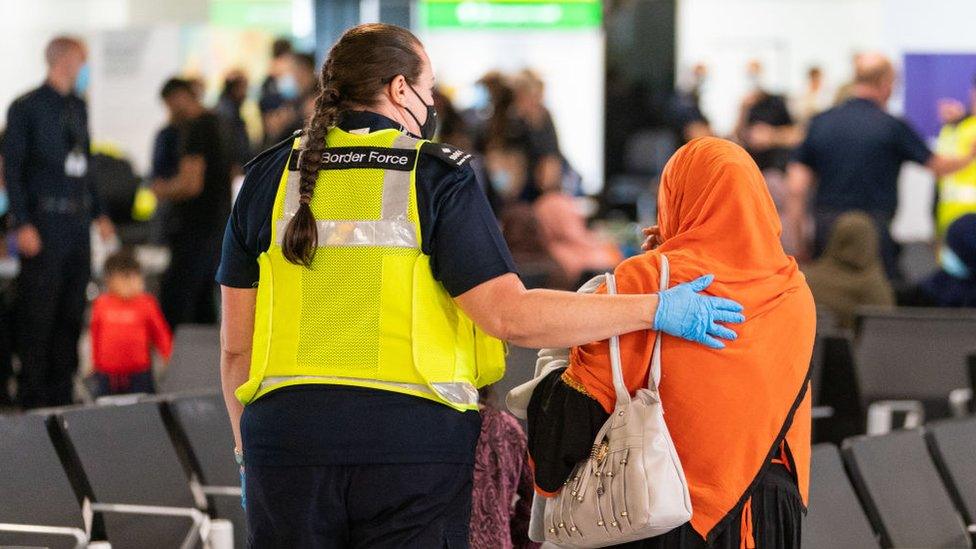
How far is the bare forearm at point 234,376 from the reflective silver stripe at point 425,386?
0.58ft

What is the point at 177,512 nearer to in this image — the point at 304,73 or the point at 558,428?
the point at 558,428

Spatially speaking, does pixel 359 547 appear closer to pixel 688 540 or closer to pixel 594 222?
pixel 688 540

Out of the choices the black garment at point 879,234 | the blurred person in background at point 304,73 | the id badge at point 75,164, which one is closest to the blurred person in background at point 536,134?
the blurred person in background at point 304,73

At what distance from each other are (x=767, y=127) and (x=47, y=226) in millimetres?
7162

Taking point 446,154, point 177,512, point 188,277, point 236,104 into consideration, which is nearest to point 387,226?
point 446,154

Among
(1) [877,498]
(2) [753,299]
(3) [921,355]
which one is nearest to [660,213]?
(2) [753,299]

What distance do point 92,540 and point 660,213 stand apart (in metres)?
1.81

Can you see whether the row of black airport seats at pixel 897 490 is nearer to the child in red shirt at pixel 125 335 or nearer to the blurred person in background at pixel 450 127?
the child in red shirt at pixel 125 335

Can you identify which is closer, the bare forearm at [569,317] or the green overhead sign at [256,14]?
the bare forearm at [569,317]

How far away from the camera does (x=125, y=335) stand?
19.3ft

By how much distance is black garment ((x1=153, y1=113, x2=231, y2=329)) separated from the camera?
7.52 m

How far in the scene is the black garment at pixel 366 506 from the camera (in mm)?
2236

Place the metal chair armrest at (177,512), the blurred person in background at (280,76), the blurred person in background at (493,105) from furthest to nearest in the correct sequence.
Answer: the blurred person in background at (280,76), the blurred person in background at (493,105), the metal chair armrest at (177,512)

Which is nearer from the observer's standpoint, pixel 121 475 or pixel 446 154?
pixel 446 154
